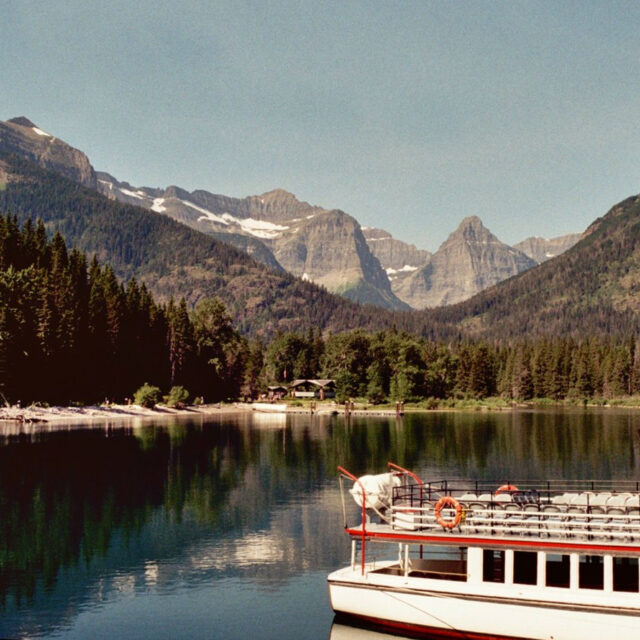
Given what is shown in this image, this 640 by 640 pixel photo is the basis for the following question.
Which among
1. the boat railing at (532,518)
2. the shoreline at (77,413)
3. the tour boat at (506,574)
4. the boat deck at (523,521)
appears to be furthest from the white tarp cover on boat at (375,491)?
the shoreline at (77,413)

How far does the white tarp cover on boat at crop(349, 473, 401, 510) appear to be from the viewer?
3833 cm

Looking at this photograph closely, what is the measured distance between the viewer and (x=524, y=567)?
3644 centimetres

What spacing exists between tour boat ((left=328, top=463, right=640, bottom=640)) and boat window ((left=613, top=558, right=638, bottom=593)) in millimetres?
46

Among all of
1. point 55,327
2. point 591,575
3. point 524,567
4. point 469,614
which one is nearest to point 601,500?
point 591,575

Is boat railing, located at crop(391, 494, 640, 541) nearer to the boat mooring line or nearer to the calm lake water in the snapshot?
the boat mooring line

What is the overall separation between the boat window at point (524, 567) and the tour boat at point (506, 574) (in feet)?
0.15

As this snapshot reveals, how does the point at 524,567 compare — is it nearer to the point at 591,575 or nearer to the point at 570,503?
the point at 591,575

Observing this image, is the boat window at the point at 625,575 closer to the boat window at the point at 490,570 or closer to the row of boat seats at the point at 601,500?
the row of boat seats at the point at 601,500

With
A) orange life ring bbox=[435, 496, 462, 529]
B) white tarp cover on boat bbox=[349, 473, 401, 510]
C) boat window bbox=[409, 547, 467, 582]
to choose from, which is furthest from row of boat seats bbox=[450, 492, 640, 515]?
white tarp cover on boat bbox=[349, 473, 401, 510]

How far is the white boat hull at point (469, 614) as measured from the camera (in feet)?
108

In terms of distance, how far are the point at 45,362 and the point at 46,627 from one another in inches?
5132

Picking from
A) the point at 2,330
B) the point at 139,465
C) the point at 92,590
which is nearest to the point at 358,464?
the point at 139,465

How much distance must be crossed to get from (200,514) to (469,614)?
39883 millimetres

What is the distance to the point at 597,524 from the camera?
34.5 meters
